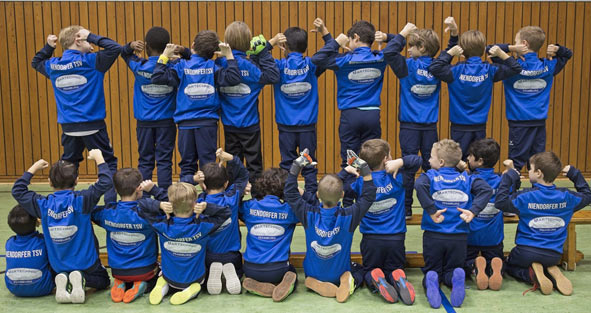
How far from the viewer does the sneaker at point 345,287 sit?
518cm

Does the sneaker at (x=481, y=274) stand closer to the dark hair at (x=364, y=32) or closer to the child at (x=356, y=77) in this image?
the child at (x=356, y=77)

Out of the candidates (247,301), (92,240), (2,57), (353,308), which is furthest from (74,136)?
(2,57)

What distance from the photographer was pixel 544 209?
5.38m

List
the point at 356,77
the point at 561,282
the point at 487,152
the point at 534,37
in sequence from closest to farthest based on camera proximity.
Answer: the point at 561,282 < the point at 487,152 < the point at 356,77 < the point at 534,37

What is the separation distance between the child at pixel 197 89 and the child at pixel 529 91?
305 centimetres

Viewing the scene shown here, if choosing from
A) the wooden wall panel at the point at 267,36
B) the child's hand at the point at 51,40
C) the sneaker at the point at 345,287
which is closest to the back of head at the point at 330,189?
the sneaker at the point at 345,287

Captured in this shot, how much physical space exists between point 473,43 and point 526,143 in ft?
4.25

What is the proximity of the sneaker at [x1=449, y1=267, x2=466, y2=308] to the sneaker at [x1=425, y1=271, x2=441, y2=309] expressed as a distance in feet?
0.40

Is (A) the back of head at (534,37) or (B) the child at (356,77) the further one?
(A) the back of head at (534,37)

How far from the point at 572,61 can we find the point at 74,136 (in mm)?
7905

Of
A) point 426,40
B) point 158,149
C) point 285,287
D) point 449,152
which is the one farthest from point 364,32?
point 285,287

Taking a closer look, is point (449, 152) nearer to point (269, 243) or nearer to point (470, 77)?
point (470, 77)

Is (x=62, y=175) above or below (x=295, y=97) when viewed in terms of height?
below

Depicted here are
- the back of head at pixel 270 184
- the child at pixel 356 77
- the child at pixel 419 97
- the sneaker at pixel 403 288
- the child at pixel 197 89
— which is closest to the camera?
the sneaker at pixel 403 288
